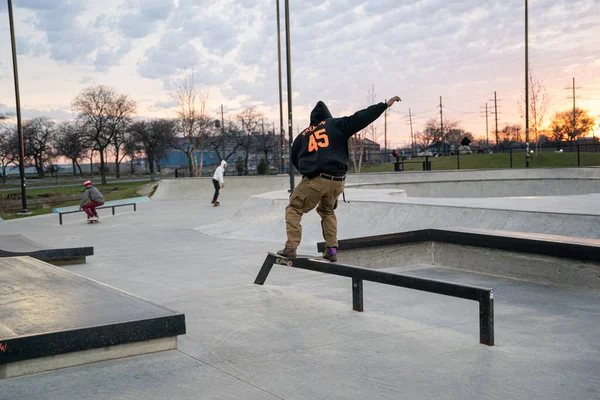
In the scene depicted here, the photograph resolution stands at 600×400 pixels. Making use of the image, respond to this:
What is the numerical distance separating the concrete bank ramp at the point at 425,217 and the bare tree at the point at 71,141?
178 feet

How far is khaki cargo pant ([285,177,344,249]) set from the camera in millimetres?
5938

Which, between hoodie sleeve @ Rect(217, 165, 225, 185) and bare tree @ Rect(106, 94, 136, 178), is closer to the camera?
hoodie sleeve @ Rect(217, 165, 225, 185)

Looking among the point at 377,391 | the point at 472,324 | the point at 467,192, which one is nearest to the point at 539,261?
the point at 472,324

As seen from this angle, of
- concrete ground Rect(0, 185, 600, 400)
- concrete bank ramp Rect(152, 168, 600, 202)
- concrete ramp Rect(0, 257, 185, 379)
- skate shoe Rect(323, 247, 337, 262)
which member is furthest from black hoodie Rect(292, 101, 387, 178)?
concrete bank ramp Rect(152, 168, 600, 202)

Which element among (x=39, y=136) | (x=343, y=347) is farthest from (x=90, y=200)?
(x=39, y=136)

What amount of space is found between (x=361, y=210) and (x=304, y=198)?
6.24 metres

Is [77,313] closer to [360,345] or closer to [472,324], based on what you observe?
[360,345]

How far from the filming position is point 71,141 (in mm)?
67625

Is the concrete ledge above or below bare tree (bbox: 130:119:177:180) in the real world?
below

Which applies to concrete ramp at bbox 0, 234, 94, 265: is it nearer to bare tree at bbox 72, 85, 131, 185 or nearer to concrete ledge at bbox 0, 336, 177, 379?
concrete ledge at bbox 0, 336, 177, 379

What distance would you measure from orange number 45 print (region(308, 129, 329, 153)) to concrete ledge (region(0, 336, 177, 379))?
8.38ft

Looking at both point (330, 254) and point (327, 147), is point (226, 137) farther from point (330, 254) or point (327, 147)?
point (327, 147)

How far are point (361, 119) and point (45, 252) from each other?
5642 millimetres

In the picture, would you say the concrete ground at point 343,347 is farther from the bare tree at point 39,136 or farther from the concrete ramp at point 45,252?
the bare tree at point 39,136
